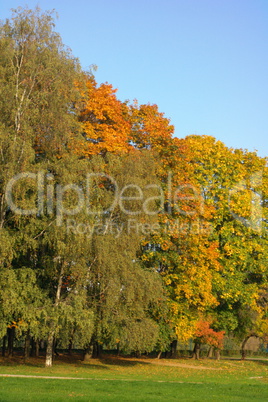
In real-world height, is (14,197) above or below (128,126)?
below

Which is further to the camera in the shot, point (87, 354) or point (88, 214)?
point (87, 354)

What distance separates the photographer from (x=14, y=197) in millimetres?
25844

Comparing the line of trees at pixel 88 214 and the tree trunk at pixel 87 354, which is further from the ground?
the line of trees at pixel 88 214

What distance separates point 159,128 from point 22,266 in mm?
13300

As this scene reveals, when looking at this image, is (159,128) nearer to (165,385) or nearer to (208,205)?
(208,205)

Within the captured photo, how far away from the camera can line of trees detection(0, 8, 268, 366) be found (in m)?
26.1

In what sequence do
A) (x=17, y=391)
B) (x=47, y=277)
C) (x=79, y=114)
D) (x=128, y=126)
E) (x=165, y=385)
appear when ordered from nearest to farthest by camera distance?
(x=17, y=391), (x=165, y=385), (x=47, y=277), (x=79, y=114), (x=128, y=126)

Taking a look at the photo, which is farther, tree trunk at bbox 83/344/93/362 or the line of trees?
tree trunk at bbox 83/344/93/362

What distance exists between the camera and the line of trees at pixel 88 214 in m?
26.1

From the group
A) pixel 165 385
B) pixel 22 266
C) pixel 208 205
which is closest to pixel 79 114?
pixel 22 266

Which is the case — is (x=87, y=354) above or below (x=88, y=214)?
below

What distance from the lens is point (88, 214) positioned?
88.6 feet

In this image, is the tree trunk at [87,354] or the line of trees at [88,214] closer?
the line of trees at [88,214]

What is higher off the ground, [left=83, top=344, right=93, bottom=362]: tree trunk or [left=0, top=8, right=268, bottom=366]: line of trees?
[left=0, top=8, right=268, bottom=366]: line of trees
